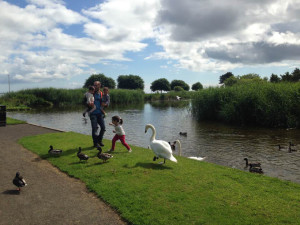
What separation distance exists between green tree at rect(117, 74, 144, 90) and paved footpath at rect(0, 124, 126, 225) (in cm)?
12205

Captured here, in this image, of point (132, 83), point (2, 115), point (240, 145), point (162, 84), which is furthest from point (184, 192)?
point (162, 84)

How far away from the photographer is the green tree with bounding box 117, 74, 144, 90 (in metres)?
130

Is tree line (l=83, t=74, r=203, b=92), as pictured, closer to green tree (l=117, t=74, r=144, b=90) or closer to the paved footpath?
green tree (l=117, t=74, r=144, b=90)

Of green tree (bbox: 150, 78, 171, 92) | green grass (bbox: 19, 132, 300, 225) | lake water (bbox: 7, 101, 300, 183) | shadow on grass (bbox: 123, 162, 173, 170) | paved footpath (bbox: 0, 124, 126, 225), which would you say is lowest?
lake water (bbox: 7, 101, 300, 183)

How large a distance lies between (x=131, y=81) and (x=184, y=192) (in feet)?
411

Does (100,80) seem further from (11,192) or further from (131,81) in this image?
(11,192)

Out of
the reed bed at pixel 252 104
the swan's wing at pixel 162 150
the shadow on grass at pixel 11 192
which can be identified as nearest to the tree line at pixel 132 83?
the reed bed at pixel 252 104

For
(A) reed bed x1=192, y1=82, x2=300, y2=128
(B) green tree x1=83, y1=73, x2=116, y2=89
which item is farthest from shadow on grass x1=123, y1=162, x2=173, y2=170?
(B) green tree x1=83, y1=73, x2=116, y2=89

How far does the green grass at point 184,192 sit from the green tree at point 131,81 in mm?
121443

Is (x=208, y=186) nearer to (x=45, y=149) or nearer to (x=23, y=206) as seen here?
(x=23, y=206)

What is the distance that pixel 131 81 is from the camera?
426 feet

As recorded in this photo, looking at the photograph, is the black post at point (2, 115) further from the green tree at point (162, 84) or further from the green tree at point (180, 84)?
the green tree at point (180, 84)

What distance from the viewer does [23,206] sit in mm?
5734

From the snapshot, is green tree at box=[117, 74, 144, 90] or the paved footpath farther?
green tree at box=[117, 74, 144, 90]
